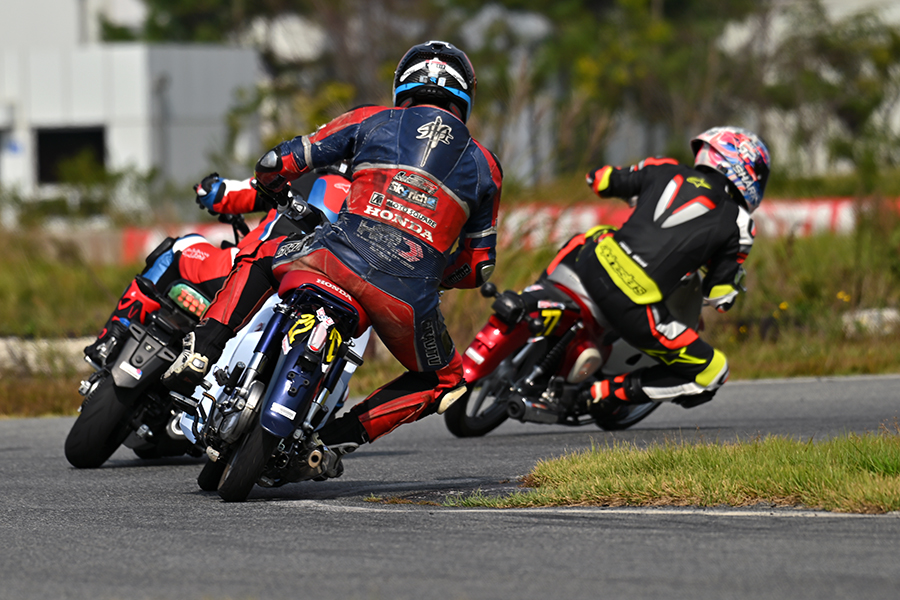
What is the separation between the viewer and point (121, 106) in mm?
34531

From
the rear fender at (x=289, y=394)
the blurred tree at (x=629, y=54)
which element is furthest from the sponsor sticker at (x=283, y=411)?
the blurred tree at (x=629, y=54)

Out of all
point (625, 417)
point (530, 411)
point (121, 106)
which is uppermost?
point (121, 106)

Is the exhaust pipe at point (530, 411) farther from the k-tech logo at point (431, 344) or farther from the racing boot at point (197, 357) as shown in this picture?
the racing boot at point (197, 357)

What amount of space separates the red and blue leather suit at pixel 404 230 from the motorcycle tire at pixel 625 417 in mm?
2611

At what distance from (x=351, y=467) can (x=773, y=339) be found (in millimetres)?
5664

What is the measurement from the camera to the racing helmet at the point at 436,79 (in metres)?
5.50

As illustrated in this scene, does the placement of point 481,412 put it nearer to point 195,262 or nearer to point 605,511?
point 195,262

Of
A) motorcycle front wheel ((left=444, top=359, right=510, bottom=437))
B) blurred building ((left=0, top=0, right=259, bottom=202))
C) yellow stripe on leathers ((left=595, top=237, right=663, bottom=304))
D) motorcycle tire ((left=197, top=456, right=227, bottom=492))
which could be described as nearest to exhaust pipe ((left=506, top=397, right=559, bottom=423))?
motorcycle front wheel ((left=444, top=359, right=510, bottom=437))

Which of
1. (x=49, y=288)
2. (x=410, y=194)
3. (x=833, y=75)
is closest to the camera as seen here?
(x=410, y=194)

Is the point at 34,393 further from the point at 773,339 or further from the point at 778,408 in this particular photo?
the point at 773,339

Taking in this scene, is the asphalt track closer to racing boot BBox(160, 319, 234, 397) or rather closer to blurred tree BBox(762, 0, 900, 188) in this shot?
racing boot BBox(160, 319, 234, 397)

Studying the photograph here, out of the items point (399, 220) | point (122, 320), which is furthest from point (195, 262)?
point (399, 220)

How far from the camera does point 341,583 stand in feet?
12.3

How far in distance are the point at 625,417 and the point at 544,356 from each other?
0.66 meters
